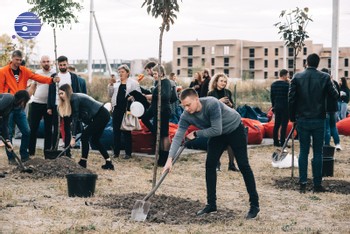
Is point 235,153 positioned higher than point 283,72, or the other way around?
point 283,72

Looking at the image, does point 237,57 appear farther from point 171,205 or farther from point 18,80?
point 171,205

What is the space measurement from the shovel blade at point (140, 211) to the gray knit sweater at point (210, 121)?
61 centimetres

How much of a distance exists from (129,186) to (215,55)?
10499 centimetres

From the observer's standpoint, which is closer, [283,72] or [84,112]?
[84,112]

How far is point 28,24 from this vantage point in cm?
1395

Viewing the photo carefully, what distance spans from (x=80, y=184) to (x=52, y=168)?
6.57 ft

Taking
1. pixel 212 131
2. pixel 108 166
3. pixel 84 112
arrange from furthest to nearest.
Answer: pixel 108 166 < pixel 84 112 < pixel 212 131

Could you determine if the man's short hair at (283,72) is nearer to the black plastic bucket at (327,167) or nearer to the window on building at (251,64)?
the black plastic bucket at (327,167)

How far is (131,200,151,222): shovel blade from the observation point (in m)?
7.11

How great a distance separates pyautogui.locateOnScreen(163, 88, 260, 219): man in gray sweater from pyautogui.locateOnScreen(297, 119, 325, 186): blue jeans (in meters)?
1.89

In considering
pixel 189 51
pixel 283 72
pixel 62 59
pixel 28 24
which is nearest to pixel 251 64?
pixel 189 51

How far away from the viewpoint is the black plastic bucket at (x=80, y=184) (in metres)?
8.38

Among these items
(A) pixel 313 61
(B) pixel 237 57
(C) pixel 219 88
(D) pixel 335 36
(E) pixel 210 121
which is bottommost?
(E) pixel 210 121

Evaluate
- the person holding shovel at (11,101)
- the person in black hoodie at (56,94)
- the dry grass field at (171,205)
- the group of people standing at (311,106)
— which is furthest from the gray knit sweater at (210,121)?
the person in black hoodie at (56,94)
